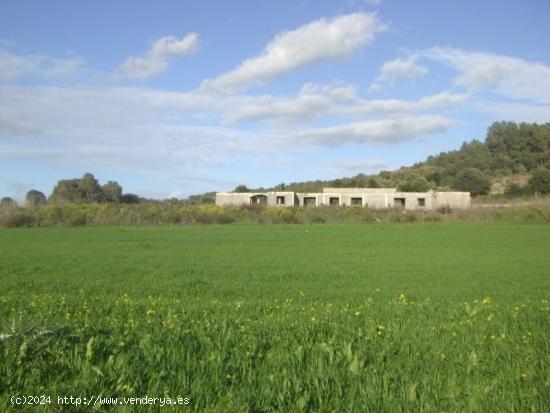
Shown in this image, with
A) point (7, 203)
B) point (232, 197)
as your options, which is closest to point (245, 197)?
point (232, 197)

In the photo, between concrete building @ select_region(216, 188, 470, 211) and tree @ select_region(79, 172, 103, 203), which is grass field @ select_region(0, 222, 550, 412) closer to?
concrete building @ select_region(216, 188, 470, 211)

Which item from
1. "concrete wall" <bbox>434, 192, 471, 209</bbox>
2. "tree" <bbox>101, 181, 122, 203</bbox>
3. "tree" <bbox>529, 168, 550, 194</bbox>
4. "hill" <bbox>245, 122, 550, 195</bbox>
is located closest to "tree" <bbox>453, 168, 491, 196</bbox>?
"hill" <bbox>245, 122, 550, 195</bbox>

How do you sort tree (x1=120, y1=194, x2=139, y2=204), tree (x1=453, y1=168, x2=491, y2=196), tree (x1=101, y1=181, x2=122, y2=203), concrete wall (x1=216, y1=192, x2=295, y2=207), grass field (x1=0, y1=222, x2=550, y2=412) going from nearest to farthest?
grass field (x1=0, y1=222, x2=550, y2=412), concrete wall (x1=216, y1=192, x2=295, y2=207), tree (x1=101, y1=181, x2=122, y2=203), tree (x1=120, y1=194, x2=139, y2=204), tree (x1=453, y1=168, x2=491, y2=196)

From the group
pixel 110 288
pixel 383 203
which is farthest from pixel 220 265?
pixel 383 203

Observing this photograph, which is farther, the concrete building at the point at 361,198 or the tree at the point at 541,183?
the tree at the point at 541,183

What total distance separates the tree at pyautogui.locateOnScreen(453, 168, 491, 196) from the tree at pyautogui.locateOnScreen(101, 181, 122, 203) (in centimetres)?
8032

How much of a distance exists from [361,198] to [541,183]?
1522 inches

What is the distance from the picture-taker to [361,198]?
103m

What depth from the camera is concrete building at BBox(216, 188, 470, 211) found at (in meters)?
98.8

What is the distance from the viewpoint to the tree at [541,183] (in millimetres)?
107938

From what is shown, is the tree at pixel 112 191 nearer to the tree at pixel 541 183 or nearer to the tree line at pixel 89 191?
the tree line at pixel 89 191

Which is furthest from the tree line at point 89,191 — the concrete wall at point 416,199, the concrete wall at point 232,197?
the concrete wall at point 416,199

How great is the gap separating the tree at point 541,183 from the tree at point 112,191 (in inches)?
3354

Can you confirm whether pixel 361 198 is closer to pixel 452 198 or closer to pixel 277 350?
pixel 452 198
